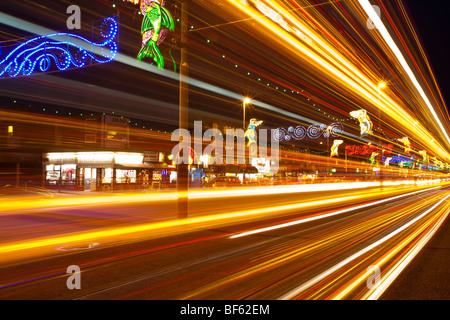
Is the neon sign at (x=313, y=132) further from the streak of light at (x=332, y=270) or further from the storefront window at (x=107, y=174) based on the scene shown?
the streak of light at (x=332, y=270)

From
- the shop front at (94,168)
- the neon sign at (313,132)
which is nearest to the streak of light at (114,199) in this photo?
the shop front at (94,168)

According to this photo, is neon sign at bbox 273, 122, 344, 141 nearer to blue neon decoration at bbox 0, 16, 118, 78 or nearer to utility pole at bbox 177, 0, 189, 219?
utility pole at bbox 177, 0, 189, 219

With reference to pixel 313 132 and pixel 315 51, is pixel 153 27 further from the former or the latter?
pixel 313 132

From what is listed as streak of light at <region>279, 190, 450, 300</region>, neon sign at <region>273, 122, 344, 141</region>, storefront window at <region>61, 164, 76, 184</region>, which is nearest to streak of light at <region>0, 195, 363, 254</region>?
streak of light at <region>279, 190, 450, 300</region>

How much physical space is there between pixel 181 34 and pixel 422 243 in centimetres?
985

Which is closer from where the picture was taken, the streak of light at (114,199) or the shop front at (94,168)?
the streak of light at (114,199)

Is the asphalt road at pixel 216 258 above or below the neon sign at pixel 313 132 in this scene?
below

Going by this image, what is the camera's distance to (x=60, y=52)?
15078 millimetres

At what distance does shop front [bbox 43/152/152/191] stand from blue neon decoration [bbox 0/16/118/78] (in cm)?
1617

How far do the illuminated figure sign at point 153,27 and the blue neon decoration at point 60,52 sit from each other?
194 cm

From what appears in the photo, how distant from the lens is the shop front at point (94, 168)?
33281 mm

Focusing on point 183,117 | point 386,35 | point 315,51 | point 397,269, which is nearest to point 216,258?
point 397,269
